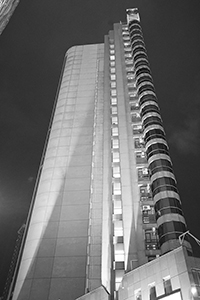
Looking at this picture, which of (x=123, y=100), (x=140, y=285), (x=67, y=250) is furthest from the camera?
(x=123, y=100)

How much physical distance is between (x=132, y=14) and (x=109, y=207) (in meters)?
70.6

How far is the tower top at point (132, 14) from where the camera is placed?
90.0m

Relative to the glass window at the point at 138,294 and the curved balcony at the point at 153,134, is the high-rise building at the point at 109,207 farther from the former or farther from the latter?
the curved balcony at the point at 153,134

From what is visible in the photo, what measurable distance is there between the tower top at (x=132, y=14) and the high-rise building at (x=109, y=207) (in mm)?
26917

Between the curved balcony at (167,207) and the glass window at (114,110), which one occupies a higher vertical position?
the glass window at (114,110)

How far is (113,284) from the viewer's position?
3400cm

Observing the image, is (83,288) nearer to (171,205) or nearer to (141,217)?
(141,217)

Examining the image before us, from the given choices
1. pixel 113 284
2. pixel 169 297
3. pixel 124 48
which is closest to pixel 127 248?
pixel 113 284

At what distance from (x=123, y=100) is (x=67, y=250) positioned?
31.2 metres

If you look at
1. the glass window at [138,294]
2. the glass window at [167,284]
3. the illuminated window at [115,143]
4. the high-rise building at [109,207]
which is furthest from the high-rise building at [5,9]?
the glass window at [167,284]

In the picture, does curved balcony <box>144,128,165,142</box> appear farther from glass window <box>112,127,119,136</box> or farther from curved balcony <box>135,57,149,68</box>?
curved balcony <box>135,57,149,68</box>

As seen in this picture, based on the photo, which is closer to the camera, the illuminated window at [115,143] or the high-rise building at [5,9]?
the high-rise building at [5,9]

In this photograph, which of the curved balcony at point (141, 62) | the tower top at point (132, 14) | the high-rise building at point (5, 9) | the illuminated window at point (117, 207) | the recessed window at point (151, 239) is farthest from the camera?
the tower top at point (132, 14)

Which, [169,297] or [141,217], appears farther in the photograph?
[141,217]
